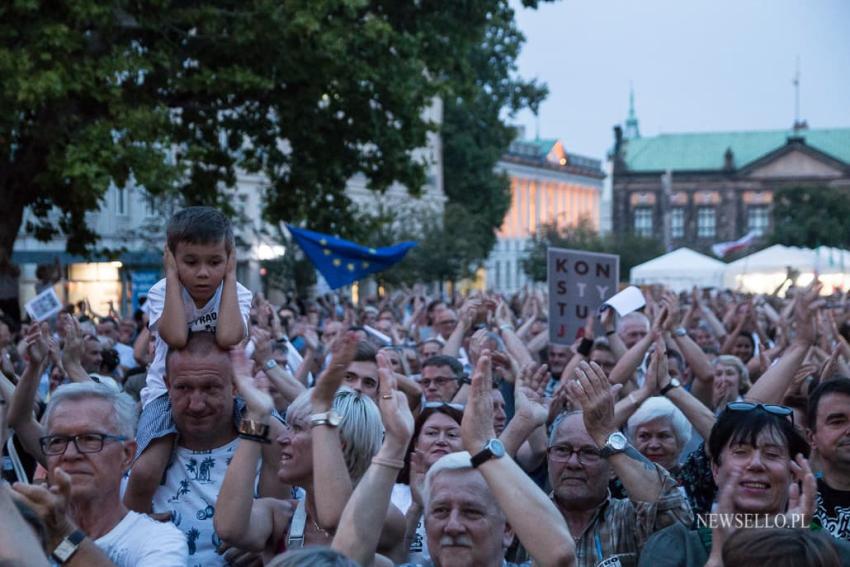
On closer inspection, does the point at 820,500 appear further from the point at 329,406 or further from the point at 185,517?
the point at 185,517

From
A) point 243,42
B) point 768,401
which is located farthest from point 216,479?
point 243,42

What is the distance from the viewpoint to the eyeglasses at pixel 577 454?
5543 mm

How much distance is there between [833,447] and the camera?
563cm

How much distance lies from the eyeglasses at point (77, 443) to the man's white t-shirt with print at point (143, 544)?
249 mm

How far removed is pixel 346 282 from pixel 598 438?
42.8 ft

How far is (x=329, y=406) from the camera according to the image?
16.1 ft

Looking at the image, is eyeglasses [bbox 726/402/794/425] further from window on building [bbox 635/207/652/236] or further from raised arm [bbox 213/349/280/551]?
window on building [bbox 635/207/652/236]

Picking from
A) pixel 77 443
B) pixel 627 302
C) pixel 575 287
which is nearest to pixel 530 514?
pixel 77 443

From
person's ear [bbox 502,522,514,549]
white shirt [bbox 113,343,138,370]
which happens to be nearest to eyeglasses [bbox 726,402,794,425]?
person's ear [bbox 502,522,514,549]

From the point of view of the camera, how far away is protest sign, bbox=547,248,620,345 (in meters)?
11.3

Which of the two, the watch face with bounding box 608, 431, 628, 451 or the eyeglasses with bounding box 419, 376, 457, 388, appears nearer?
the watch face with bounding box 608, 431, 628, 451

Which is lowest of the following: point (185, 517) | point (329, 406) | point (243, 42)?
point (185, 517)

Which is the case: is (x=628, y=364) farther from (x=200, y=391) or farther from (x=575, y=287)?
(x=200, y=391)

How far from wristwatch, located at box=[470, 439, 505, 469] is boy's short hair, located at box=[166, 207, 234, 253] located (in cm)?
157
